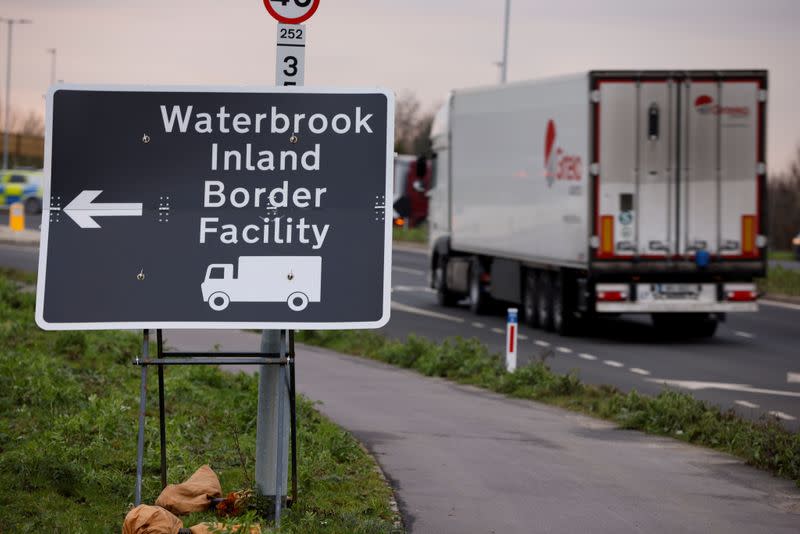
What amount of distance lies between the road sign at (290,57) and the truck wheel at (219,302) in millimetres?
1179

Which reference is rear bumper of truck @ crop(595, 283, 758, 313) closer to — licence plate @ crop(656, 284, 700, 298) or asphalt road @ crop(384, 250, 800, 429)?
licence plate @ crop(656, 284, 700, 298)

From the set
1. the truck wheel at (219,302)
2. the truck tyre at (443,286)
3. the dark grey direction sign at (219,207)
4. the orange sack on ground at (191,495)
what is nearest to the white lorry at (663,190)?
the truck tyre at (443,286)

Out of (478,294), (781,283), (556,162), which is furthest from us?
(781,283)

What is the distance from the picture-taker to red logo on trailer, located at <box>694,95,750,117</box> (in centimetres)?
2266

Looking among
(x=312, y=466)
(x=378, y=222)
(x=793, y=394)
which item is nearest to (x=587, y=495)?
(x=312, y=466)

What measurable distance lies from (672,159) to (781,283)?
46.4 ft

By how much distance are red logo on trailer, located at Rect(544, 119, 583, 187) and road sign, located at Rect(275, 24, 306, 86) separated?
15311mm

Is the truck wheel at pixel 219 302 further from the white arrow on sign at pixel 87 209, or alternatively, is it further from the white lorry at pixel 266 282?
the white arrow on sign at pixel 87 209

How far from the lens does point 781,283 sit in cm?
3584

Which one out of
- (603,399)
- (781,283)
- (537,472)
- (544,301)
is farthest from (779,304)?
(537,472)

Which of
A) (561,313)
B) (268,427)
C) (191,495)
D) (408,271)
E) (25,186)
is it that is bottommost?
(191,495)

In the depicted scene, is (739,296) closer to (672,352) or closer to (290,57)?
(672,352)

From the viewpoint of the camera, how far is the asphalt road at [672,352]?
17125 millimetres

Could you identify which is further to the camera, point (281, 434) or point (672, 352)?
point (672, 352)
